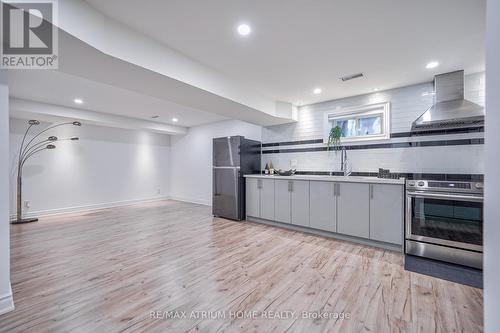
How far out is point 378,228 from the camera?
9.85ft

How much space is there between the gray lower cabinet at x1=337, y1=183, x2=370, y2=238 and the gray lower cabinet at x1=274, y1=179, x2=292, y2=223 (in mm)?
897

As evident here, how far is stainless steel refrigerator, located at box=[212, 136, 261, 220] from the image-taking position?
4.56m

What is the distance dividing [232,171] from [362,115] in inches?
108

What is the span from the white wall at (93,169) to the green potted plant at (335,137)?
550 centimetres

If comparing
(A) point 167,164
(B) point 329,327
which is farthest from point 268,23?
(A) point 167,164

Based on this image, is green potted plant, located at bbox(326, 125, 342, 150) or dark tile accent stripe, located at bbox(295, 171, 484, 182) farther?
green potted plant, located at bbox(326, 125, 342, 150)

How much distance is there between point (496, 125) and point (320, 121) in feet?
12.0

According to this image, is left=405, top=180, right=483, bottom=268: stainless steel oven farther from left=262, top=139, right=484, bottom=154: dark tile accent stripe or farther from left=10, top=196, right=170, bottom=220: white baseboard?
left=10, top=196, right=170, bottom=220: white baseboard

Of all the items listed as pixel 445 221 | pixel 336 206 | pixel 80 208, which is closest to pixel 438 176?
pixel 445 221

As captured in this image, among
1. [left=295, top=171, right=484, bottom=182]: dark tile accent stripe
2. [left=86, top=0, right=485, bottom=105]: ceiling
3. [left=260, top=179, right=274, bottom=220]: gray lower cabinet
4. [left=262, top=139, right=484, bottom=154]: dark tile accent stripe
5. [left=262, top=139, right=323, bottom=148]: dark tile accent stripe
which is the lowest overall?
[left=260, top=179, right=274, bottom=220]: gray lower cabinet

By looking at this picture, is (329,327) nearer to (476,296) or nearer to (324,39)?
(476,296)

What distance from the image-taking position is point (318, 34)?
213cm

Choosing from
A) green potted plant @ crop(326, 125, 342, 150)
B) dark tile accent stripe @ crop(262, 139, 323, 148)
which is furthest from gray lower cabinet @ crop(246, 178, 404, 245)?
dark tile accent stripe @ crop(262, 139, 323, 148)

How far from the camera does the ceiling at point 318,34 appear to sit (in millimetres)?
1776
